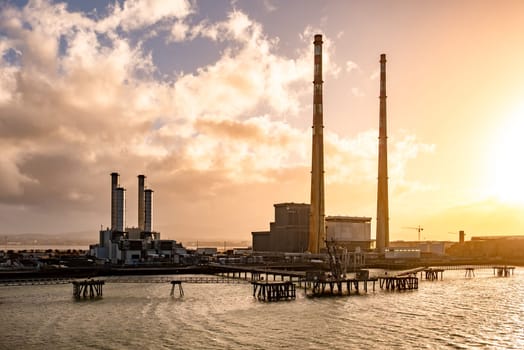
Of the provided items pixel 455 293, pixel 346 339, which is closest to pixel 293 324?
pixel 346 339

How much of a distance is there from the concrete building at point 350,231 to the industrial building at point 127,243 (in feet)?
155

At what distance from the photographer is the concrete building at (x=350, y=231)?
17375 cm

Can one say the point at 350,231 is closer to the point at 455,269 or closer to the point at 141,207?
the point at 455,269

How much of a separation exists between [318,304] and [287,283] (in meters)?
7.43

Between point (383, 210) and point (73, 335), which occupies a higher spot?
point (383, 210)

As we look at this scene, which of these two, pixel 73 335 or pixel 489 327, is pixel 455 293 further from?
pixel 73 335

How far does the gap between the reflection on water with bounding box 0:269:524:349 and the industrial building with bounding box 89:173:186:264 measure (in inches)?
2013

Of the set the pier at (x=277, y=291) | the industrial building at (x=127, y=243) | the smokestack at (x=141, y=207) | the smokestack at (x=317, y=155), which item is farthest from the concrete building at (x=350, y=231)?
the pier at (x=277, y=291)

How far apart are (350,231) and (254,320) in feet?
386

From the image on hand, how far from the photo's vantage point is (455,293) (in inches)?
3718

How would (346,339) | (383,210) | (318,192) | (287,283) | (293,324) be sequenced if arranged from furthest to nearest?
1. (383,210)
2. (318,192)
3. (287,283)
4. (293,324)
5. (346,339)

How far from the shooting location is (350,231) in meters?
178

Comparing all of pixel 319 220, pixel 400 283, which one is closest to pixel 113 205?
pixel 319 220

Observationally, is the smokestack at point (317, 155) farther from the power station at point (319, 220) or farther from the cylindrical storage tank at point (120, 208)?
the cylindrical storage tank at point (120, 208)
